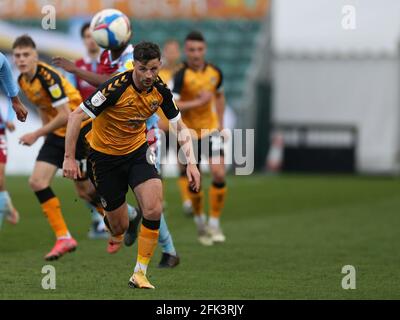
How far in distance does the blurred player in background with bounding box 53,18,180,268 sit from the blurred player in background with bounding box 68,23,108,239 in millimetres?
1491

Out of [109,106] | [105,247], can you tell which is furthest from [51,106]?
[109,106]

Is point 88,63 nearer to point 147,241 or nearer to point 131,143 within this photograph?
point 131,143

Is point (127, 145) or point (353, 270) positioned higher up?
point (127, 145)

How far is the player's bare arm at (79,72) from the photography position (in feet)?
31.0

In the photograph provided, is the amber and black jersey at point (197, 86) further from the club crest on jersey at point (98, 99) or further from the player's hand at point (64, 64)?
the club crest on jersey at point (98, 99)

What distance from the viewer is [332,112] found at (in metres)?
28.2

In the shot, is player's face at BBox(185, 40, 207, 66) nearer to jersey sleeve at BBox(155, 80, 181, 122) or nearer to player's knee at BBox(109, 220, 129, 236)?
player's knee at BBox(109, 220, 129, 236)

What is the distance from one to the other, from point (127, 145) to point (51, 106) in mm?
2178

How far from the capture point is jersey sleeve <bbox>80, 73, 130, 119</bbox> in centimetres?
796

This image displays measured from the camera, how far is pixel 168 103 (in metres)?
8.22

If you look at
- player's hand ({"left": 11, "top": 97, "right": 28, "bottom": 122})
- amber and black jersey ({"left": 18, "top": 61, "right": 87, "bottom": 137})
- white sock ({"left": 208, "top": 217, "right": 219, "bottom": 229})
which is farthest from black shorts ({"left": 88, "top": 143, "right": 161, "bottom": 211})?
white sock ({"left": 208, "top": 217, "right": 219, "bottom": 229})

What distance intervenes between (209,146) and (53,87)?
2.49 metres
